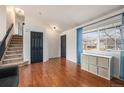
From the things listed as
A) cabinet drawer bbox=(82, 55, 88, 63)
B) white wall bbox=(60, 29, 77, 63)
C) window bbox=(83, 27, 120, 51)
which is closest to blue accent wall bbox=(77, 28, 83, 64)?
white wall bbox=(60, 29, 77, 63)

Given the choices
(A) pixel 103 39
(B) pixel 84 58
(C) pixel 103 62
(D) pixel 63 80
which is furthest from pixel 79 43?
(D) pixel 63 80

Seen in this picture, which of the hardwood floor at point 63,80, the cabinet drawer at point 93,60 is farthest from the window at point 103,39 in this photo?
the hardwood floor at point 63,80

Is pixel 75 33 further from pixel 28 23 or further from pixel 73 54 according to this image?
pixel 28 23

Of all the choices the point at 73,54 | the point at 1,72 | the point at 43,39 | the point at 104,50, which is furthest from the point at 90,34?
the point at 1,72

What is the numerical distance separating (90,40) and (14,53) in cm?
359

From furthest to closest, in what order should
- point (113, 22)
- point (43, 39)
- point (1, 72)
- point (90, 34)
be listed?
point (43, 39) → point (90, 34) → point (113, 22) → point (1, 72)

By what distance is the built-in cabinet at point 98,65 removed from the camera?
142 inches

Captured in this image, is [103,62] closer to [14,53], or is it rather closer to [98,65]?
[98,65]

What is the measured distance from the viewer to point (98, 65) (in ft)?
13.2

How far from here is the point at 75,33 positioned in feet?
21.5

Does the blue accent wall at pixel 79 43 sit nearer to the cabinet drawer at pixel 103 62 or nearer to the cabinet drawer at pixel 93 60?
the cabinet drawer at pixel 93 60

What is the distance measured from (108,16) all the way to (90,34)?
1.35 meters

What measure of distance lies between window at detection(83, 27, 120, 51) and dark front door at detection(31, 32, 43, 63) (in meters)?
2.86
